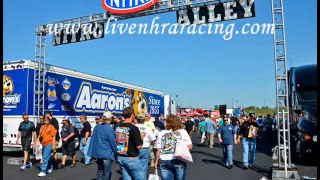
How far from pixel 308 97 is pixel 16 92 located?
37.8 ft

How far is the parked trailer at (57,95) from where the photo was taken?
42.0ft

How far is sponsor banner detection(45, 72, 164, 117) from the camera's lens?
551 inches

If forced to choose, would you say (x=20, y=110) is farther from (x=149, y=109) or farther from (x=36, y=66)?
(x=149, y=109)

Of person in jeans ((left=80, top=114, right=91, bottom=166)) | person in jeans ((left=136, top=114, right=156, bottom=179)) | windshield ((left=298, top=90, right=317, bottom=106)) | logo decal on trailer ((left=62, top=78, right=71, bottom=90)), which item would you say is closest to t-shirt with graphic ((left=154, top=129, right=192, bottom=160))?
person in jeans ((left=136, top=114, right=156, bottom=179))

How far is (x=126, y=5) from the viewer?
13008mm

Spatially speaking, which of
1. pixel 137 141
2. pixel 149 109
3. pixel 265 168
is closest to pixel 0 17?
pixel 137 141

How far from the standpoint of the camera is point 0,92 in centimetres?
550

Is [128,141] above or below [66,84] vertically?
below

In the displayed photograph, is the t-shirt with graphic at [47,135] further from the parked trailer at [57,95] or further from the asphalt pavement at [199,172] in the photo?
the parked trailer at [57,95]

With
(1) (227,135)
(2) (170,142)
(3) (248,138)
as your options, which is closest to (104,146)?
(2) (170,142)

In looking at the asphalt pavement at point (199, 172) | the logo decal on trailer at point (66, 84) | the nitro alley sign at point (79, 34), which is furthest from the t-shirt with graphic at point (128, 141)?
the logo decal on trailer at point (66, 84)

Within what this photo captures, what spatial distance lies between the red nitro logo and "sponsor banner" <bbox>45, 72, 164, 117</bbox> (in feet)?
12.3

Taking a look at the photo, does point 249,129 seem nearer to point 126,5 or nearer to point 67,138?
point 67,138

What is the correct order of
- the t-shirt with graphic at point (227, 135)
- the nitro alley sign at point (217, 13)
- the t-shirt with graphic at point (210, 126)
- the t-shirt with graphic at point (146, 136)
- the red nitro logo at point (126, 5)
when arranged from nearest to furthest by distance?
1. the t-shirt with graphic at point (146, 136)
2. the t-shirt with graphic at point (227, 135)
3. the nitro alley sign at point (217, 13)
4. the red nitro logo at point (126, 5)
5. the t-shirt with graphic at point (210, 126)
